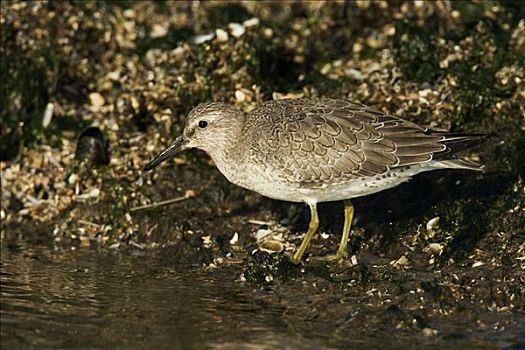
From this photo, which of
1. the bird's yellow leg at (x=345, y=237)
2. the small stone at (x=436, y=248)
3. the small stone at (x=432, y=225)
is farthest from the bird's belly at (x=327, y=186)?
the small stone at (x=436, y=248)

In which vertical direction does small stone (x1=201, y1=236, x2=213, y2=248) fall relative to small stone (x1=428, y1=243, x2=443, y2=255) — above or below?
below

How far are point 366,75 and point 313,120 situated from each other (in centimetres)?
245

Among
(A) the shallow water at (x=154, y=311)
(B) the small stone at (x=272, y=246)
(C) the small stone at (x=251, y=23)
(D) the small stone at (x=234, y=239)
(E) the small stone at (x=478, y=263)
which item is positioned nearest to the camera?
(A) the shallow water at (x=154, y=311)

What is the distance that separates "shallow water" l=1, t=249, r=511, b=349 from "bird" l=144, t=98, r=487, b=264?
833 mm

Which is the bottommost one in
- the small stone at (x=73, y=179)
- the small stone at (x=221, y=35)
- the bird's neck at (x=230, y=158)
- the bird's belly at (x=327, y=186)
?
the small stone at (x=73, y=179)

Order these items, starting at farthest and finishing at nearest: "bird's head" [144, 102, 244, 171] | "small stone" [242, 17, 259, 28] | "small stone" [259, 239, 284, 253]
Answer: "small stone" [242, 17, 259, 28], "small stone" [259, 239, 284, 253], "bird's head" [144, 102, 244, 171]

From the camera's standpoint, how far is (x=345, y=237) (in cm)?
865

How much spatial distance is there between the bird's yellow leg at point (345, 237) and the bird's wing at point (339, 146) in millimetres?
600

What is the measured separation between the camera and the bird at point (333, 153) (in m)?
8.27

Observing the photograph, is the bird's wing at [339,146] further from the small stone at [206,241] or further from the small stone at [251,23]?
the small stone at [251,23]

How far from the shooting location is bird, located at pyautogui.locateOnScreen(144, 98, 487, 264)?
827cm

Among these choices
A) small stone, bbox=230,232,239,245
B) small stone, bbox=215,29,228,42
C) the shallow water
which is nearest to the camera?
the shallow water

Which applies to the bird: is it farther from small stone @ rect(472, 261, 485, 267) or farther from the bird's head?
small stone @ rect(472, 261, 485, 267)

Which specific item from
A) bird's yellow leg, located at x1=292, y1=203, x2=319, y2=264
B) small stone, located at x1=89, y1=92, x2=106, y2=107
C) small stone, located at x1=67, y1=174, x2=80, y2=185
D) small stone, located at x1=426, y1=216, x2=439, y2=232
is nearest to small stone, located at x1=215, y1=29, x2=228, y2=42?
small stone, located at x1=89, y1=92, x2=106, y2=107
